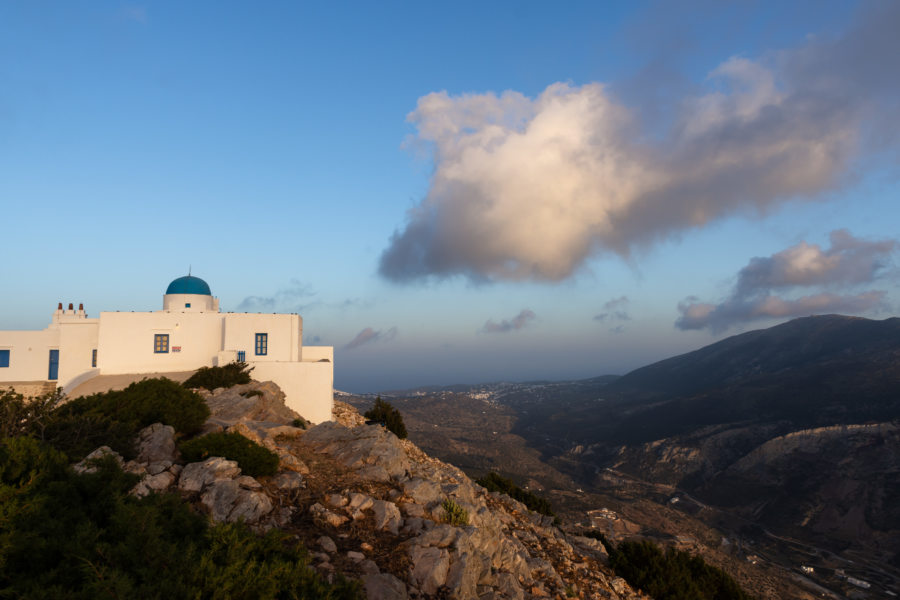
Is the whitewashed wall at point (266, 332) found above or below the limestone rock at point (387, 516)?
above

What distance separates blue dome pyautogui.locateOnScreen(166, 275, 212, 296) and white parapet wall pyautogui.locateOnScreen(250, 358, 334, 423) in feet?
33.5

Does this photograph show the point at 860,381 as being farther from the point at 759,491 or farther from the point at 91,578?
the point at 91,578

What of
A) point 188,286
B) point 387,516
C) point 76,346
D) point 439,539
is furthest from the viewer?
point 188,286

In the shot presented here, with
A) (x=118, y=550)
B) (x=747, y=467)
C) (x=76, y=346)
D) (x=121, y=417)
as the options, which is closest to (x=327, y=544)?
(x=118, y=550)

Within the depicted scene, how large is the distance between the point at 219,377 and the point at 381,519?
19662 millimetres

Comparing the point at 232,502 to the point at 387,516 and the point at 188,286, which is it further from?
the point at 188,286

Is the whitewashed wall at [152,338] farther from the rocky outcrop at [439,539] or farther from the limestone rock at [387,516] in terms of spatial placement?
the limestone rock at [387,516]

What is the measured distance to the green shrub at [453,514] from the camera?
39.1 ft

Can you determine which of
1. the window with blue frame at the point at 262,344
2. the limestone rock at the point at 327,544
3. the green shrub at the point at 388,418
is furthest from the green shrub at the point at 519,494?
the window with blue frame at the point at 262,344

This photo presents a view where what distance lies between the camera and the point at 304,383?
2939cm

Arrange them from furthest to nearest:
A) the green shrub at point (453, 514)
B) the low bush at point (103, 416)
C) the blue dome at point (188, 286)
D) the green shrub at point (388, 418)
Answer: the blue dome at point (188, 286), the green shrub at point (388, 418), the green shrub at point (453, 514), the low bush at point (103, 416)

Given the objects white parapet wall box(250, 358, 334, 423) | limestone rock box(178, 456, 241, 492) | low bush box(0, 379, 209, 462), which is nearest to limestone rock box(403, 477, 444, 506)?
limestone rock box(178, 456, 241, 492)

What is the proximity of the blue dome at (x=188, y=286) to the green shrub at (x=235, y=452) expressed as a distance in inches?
1034

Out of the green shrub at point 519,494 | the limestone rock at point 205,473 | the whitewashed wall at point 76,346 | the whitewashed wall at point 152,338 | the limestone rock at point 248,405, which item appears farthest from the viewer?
the whitewashed wall at point 76,346
